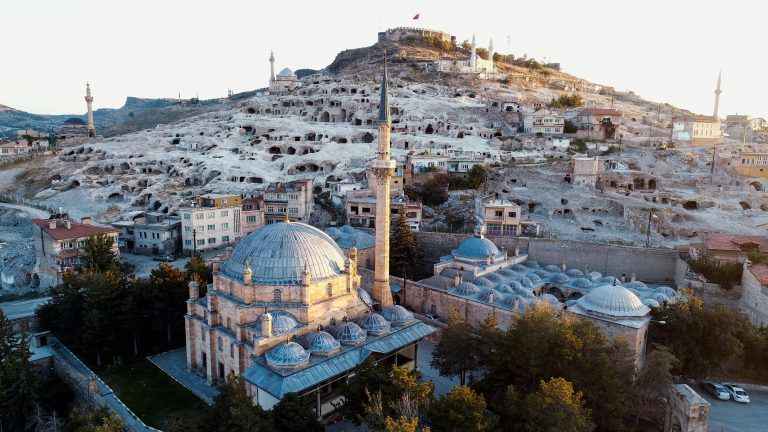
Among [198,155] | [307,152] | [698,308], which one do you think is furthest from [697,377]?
[198,155]

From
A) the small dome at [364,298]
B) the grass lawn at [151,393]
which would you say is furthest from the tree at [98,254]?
the small dome at [364,298]

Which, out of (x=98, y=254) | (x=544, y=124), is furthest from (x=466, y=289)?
(x=544, y=124)

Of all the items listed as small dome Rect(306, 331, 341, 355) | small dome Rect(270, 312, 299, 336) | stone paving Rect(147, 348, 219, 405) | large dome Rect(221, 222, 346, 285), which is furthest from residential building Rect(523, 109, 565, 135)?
stone paving Rect(147, 348, 219, 405)

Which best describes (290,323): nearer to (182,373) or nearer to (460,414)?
(182,373)

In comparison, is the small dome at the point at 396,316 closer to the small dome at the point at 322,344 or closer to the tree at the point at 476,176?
the small dome at the point at 322,344

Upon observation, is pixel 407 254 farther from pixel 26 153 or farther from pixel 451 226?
pixel 26 153
